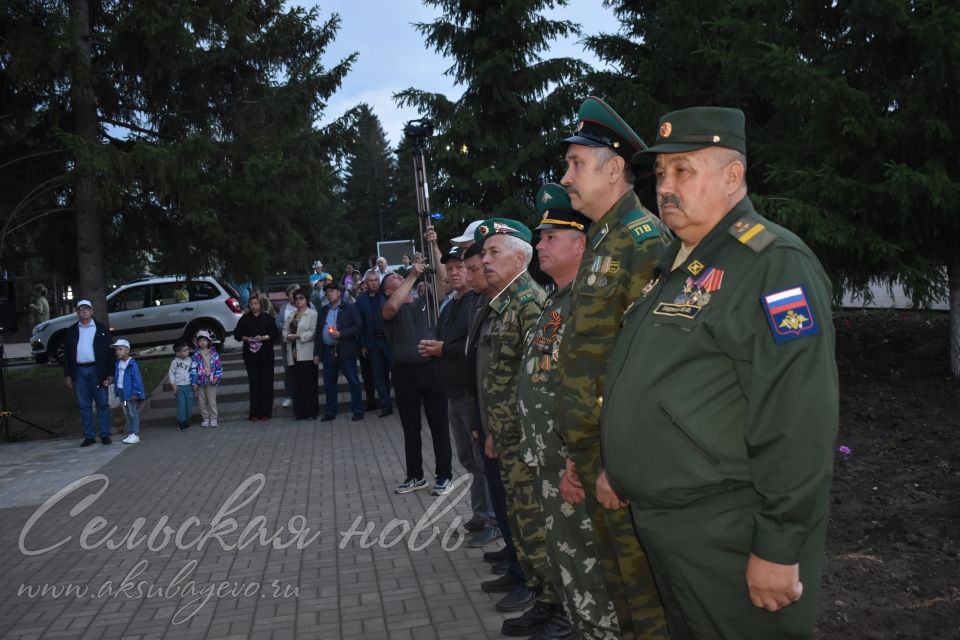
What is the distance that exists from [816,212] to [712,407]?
712cm

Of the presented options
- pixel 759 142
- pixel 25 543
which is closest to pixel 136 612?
pixel 25 543

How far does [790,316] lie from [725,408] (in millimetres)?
307

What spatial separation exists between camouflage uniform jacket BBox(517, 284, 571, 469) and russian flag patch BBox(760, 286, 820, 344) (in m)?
1.38

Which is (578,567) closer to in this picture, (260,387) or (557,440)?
(557,440)

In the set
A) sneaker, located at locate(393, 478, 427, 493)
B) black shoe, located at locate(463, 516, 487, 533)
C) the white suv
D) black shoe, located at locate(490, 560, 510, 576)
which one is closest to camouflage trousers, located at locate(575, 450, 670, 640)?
black shoe, located at locate(490, 560, 510, 576)

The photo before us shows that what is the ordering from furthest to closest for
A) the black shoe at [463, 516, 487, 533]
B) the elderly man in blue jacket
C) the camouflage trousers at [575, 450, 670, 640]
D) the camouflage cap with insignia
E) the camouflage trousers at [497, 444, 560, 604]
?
1. the elderly man in blue jacket
2. the black shoe at [463, 516, 487, 533]
3. the camouflage trousers at [497, 444, 560, 604]
4. the camouflage cap with insignia
5. the camouflage trousers at [575, 450, 670, 640]

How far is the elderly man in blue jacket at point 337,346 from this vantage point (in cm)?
1313

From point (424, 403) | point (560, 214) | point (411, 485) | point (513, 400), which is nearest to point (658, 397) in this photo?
point (560, 214)

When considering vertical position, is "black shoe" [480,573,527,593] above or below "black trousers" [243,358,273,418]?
below

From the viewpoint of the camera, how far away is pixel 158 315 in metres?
21.1

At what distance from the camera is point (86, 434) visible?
1220cm

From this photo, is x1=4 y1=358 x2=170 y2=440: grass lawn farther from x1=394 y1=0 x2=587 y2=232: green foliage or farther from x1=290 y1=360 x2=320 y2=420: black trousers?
x1=394 y1=0 x2=587 y2=232: green foliage

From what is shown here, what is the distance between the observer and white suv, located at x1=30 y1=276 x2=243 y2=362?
20984 millimetres

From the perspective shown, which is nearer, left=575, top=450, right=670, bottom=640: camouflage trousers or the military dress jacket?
the military dress jacket
